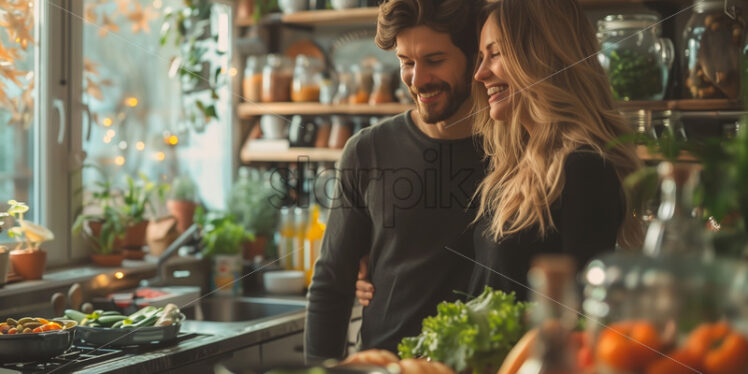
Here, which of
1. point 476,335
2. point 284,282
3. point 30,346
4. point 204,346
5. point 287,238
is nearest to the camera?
point 476,335

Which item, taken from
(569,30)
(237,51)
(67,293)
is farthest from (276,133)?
(569,30)


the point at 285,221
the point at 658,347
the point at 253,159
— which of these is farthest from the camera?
the point at 253,159

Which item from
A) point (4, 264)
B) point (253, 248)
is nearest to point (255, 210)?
point (253, 248)

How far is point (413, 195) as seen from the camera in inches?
70.0

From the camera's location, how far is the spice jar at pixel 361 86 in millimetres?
2965

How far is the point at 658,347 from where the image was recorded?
2.52ft

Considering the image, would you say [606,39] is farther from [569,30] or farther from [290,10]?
[290,10]

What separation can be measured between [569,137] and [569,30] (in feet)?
0.74

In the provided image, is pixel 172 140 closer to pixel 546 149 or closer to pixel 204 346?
pixel 204 346

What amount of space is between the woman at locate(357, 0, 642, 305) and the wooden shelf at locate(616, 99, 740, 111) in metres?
0.74

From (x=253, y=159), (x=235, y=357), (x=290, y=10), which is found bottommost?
(x=235, y=357)

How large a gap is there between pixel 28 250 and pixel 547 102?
57.1 inches

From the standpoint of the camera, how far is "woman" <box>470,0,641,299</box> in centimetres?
145

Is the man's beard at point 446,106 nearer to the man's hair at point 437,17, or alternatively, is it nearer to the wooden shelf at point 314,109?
the man's hair at point 437,17
